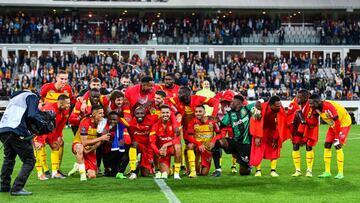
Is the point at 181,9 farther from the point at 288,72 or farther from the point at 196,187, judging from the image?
the point at 196,187

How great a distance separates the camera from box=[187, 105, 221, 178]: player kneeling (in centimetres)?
1577

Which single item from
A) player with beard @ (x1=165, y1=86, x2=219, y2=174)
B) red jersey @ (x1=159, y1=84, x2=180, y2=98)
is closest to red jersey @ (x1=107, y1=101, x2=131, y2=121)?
player with beard @ (x1=165, y1=86, x2=219, y2=174)

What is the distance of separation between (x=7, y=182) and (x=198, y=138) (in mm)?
4455

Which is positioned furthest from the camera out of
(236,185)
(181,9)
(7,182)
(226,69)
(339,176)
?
(181,9)

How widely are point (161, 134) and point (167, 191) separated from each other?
2.33 metres

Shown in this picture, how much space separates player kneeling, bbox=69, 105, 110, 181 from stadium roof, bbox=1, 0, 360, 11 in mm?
39471

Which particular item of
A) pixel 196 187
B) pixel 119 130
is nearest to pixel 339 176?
pixel 196 187

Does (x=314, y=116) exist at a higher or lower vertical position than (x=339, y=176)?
higher

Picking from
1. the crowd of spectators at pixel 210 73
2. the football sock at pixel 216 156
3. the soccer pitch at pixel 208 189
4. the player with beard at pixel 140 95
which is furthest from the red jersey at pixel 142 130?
the crowd of spectators at pixel 210 73

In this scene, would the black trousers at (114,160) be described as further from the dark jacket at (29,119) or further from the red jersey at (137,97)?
the dark jacket at (29,119)

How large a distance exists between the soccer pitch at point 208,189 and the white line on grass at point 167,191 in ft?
0.23

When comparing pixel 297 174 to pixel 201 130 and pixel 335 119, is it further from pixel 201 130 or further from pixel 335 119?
pixel 201 130

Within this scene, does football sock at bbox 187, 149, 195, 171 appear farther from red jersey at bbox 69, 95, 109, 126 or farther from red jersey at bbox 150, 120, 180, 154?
red jersey at bbox 69, 95, 109, 126

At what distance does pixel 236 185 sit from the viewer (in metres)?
14.1
